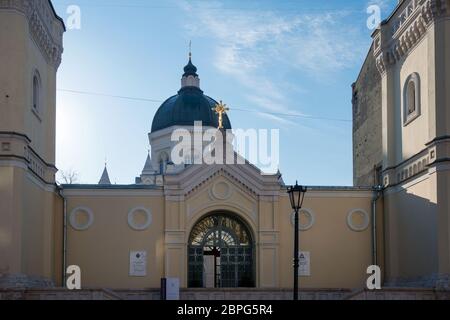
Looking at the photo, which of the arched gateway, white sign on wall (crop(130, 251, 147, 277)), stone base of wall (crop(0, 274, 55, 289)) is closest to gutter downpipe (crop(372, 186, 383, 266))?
the arched gateway

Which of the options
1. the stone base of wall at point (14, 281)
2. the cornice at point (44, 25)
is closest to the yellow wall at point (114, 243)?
the cornice at point (44, 25)

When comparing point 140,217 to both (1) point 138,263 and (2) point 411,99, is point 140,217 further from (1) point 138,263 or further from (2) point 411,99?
(2) point 411,99

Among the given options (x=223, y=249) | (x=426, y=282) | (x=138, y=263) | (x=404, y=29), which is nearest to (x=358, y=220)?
(x=223, y=249)

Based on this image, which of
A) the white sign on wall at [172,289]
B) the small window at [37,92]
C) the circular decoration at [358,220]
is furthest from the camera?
the circular decoration at [358,220]

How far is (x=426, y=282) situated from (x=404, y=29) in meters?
9.83

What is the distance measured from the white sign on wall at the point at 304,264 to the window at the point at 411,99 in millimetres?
7047

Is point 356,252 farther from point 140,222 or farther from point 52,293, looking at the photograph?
point 52,293

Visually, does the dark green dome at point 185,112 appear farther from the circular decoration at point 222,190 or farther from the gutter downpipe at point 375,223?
the gutter downpipe at point 375,223

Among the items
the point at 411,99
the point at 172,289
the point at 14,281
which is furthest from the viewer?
the point at 411,99

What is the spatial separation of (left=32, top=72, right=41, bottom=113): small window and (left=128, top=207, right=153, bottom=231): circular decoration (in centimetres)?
627

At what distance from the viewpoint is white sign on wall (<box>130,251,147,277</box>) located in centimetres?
3366

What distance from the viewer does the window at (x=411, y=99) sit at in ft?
99.5

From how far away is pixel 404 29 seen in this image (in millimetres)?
31469
